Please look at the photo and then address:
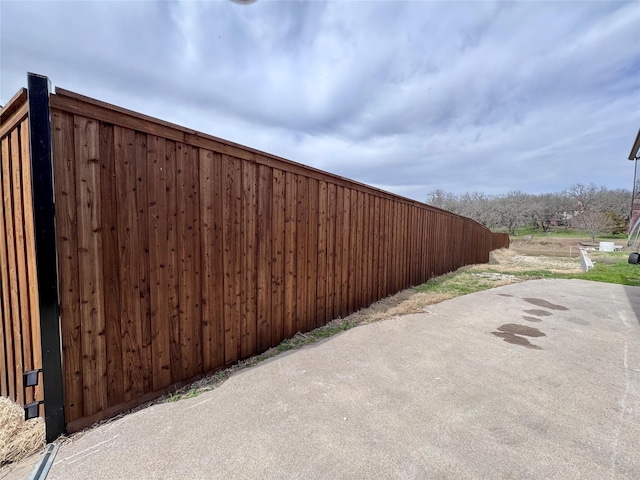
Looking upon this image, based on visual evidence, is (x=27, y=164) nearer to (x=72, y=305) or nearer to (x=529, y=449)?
(x=72, y=305)

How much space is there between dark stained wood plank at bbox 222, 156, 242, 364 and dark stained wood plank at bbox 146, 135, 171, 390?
1.81 ft

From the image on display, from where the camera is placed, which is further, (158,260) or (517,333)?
(517,333)

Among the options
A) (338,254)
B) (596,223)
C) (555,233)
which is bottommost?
(555,233)

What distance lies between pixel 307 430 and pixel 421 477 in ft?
2.41

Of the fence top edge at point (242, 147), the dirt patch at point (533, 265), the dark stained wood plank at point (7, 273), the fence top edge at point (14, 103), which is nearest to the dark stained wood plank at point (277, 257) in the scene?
the fence top edge at point (242, 147)

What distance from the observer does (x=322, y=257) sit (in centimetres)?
405

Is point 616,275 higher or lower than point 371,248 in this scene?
lower

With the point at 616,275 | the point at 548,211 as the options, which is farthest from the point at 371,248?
the point at 548,211

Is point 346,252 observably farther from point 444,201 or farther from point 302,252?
point 444,201

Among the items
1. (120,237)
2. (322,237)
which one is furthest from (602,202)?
(120,237)

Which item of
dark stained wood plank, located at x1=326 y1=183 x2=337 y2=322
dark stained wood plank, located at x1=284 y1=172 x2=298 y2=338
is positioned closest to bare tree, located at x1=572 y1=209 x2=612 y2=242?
dark stained wood plank, located at x1=326 y1=183 x2=337 y2=322

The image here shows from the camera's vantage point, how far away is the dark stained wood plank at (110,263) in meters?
1.99

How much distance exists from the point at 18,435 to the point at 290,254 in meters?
2.54

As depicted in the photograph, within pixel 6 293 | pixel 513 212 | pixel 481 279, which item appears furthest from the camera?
pixel 513 212
